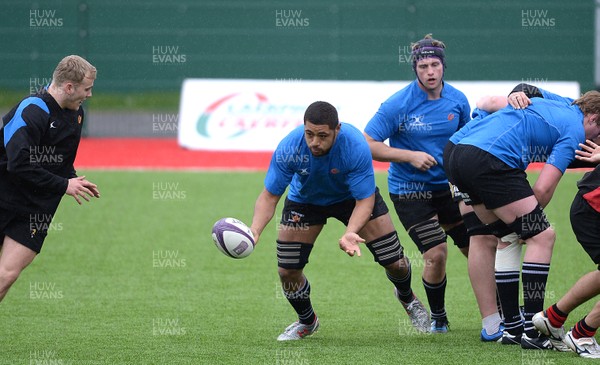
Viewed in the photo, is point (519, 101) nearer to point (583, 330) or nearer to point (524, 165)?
point (524, 165)

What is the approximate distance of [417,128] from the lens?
7.37 meters

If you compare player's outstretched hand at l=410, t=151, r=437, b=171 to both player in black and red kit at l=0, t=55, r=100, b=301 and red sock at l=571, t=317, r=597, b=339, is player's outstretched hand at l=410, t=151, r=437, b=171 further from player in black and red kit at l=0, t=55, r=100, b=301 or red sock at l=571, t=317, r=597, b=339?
player in black and red kit at l=0, t=55, r=100, b=301

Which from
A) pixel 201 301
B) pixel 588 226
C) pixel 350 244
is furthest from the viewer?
pixel 201 301

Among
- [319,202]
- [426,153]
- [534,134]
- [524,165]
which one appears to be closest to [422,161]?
[426,153]

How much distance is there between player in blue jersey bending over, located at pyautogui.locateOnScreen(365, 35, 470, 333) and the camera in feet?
23.7

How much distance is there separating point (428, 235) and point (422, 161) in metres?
0.59

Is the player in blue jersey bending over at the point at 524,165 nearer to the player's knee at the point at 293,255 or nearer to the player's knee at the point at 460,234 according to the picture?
the player's knee at the point at 460,234

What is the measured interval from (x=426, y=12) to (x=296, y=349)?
1557cm

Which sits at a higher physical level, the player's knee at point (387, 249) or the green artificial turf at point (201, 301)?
the player's knee at point (387, 249)

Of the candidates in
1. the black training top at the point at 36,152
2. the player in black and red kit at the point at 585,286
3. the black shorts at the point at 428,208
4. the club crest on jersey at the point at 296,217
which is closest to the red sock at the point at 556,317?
the player in black and red kit at the point at 585,286

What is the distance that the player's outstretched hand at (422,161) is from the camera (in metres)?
7.11

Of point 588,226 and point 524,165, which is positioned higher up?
point 524,165

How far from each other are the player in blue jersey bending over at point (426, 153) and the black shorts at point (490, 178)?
937 millimetres

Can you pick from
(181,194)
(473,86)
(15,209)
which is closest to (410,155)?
(15,209)
